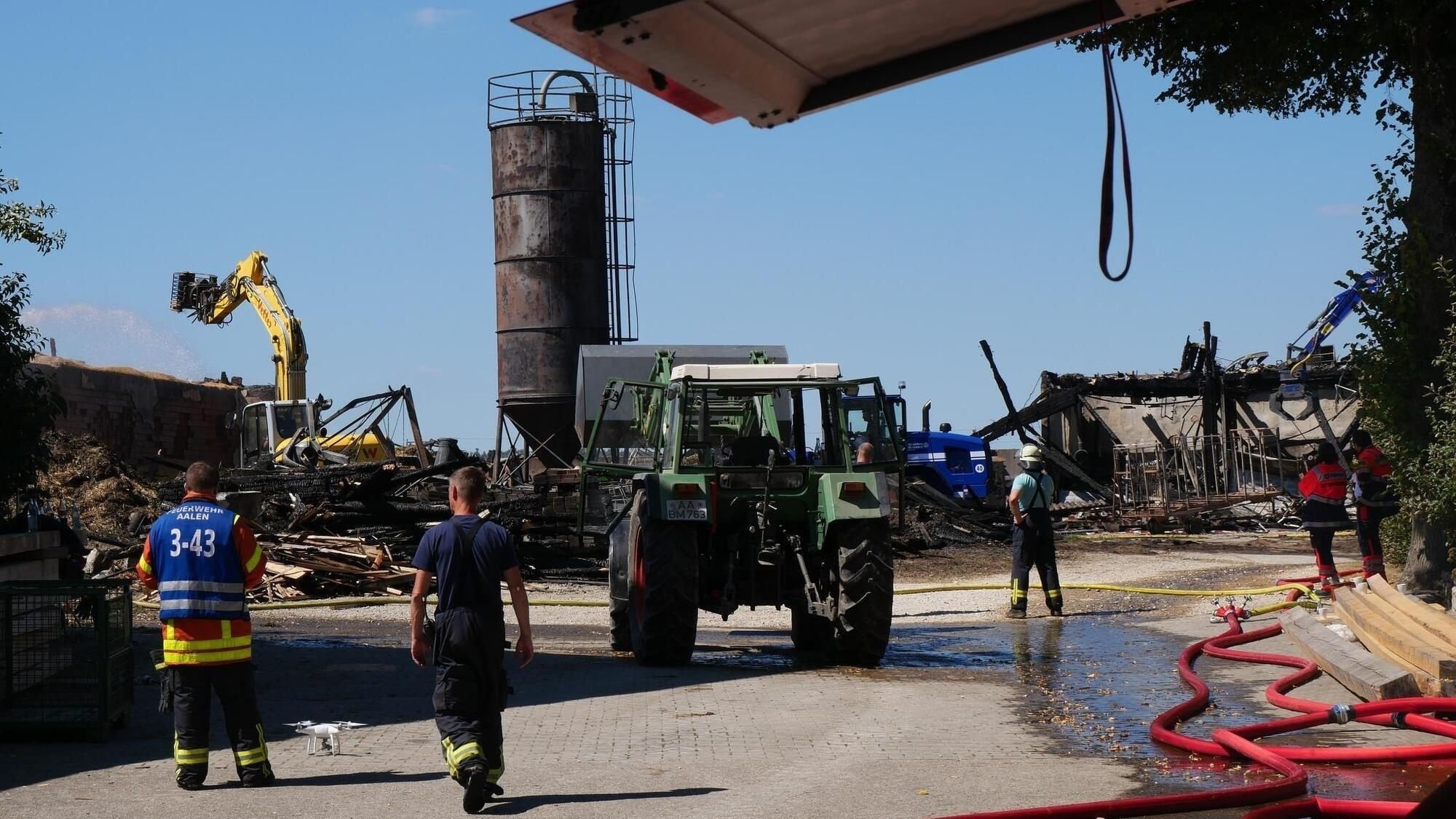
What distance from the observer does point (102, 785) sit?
757cm

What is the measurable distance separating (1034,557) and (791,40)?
13203 mm

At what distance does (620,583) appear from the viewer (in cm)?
1349

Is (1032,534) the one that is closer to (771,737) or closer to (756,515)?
(756,515)

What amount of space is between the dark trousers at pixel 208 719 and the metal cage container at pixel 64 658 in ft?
5.25

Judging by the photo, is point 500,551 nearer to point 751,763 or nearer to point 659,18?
point 751,763

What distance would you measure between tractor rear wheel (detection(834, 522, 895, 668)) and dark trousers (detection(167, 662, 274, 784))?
5.49 metres

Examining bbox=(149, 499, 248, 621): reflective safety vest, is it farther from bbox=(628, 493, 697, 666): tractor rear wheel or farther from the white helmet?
the white helmet

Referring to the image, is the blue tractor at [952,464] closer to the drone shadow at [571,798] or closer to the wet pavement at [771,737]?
the wet pavement at [771,737]

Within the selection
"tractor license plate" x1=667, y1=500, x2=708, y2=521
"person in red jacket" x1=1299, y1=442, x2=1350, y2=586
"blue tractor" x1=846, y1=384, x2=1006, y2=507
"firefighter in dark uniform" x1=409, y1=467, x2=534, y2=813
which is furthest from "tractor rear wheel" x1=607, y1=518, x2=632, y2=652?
"blue tractor" x1=846, y1=384, x2=1006, y2=507

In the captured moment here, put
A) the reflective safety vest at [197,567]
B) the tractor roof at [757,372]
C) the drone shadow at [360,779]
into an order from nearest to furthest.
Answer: the drone shadow at [360,779] → the reflective safety vest at [197,567] → the tractor roof at [757,372]

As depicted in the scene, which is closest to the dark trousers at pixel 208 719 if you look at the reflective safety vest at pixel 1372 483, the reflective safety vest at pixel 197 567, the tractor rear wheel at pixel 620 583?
the reflective safety vest at pixel 197 567

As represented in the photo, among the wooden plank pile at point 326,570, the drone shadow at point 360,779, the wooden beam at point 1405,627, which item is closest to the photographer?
the drone shadow at point 360,779

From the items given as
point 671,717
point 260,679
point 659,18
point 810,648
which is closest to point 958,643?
point 810,648

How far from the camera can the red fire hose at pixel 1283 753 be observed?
241 inches
